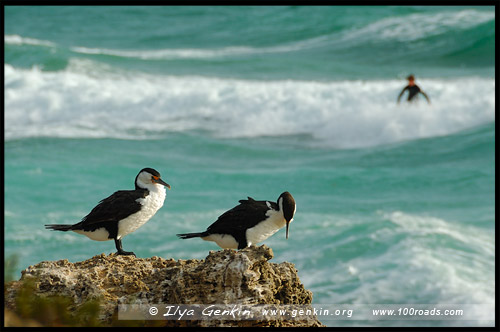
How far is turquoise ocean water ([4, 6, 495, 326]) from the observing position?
14055 mm

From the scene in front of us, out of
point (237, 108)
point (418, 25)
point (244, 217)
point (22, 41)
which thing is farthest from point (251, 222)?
point (418, 25)

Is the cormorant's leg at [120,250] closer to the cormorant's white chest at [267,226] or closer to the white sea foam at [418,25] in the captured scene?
the cormorant's white chest at [267,226]

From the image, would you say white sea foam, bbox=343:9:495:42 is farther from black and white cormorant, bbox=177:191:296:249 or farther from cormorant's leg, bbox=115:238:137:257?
cormorant's leg, bbox=115:238:137:257

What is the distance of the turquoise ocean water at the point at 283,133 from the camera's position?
14.1 metres

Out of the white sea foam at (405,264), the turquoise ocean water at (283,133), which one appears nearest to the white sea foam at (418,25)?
the turquoise ocean water at (283,133)

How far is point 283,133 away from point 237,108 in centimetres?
297

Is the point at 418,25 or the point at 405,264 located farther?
the point at 418,25

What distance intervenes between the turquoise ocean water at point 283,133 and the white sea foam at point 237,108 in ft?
0.28

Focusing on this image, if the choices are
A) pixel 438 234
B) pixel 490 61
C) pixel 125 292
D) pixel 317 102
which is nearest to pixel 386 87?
pixel 317 102

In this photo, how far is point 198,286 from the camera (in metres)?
5.22

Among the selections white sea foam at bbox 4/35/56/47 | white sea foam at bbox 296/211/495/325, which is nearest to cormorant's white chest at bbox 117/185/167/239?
white sea foam at bbox 296/211/495/325

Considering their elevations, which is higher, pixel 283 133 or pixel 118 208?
pixel 283 133

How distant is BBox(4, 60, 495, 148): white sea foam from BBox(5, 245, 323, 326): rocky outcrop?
18.6m

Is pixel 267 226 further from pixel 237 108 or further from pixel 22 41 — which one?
pixel 22 41
